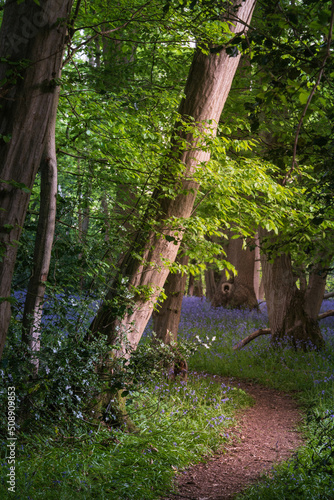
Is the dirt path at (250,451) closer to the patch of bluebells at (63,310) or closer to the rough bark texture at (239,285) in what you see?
the patch of bluebells at (63,310)

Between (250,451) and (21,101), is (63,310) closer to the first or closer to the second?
(21,101)

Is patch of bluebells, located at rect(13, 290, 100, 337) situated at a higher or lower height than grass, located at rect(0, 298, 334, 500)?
higher

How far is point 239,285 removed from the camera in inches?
617

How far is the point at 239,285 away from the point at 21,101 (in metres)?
13.4

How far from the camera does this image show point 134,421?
5.32 meters

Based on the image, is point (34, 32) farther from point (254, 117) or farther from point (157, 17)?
point (157, 17)

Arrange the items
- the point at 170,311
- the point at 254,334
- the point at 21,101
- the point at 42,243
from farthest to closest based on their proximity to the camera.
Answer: the point at 254,334 < the point at 170,311 < the point at 42,243 < the point at 21,101

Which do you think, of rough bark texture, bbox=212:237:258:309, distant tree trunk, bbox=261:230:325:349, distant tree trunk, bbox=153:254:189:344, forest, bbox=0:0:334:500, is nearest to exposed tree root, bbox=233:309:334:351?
distant tree trunk, bbox=261:230:325:349

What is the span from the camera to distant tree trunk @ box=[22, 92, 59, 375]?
396 cm

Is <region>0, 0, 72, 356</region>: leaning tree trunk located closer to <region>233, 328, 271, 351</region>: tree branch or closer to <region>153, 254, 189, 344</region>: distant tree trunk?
<region>153, 254, 189, 344</region>: distant tree trunk

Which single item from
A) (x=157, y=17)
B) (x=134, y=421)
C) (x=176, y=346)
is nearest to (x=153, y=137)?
→ (x=157, y=17)

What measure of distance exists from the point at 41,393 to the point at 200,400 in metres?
3.04

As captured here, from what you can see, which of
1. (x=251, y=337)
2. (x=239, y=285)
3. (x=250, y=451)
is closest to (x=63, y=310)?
(x=250, y=451)

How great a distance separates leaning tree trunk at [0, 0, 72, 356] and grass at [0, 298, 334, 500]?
1.32 m
